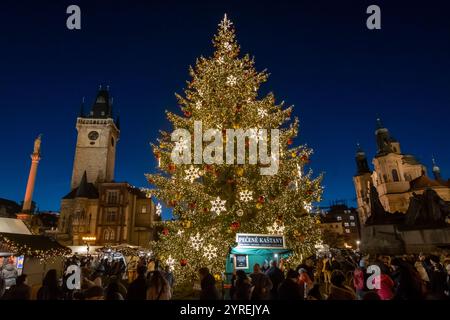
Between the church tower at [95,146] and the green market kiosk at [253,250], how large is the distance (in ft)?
185

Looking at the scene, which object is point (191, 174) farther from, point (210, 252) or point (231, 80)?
point (231, 80)

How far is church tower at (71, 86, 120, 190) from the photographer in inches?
2362

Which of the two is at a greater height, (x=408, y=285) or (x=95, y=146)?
(x=95, y=146)

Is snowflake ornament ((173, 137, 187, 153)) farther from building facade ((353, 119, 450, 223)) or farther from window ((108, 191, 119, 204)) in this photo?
building facade ((353, 119, 450, 223))

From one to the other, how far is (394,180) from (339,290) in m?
75.0

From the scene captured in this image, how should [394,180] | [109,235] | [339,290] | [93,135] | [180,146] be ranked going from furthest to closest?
1. [394,180]
2. [93,135]
3. [109,235]
4. [180,146]
5. [339,290]

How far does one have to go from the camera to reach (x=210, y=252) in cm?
1144

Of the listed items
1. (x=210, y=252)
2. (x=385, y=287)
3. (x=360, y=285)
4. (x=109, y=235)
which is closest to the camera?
(x=385, y=287)

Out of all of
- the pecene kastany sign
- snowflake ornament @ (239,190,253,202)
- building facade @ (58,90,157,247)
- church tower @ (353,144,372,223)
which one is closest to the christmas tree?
snowflake ornament @ (239,190,253,202)

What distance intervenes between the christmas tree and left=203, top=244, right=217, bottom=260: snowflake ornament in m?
0.04

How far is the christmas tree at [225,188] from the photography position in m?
11.8

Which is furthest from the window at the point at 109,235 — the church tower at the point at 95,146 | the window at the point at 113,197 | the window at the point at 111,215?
the church tower at the point at 95,146

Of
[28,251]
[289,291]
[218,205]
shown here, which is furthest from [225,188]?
[28,251]
